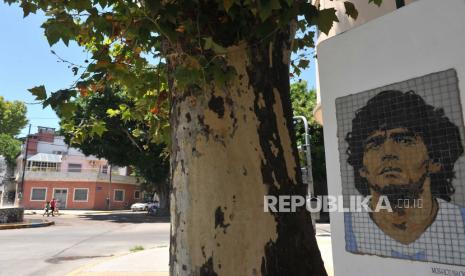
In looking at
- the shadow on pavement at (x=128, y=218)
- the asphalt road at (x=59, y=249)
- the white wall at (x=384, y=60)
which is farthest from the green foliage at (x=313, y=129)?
the white wall at (x=384, y=60)

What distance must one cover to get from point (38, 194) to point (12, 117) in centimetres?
1105

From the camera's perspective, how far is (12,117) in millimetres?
46594

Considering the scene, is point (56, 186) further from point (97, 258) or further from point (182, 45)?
point (182, 45)

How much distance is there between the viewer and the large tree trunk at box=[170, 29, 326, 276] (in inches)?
82.4

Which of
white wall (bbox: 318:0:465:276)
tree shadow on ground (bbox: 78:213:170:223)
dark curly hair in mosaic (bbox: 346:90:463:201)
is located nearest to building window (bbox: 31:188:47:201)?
tree shadow on ground (bbox: 78:213:170:223)

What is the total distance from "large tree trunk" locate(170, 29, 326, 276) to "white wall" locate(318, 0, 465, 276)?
2141 millimetres

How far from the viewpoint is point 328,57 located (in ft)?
16.0

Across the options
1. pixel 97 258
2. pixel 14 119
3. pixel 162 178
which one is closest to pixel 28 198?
pixel 14 119

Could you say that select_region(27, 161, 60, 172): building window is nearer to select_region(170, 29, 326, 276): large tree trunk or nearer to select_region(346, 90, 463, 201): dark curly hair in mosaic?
select_region(346, 90, 463, 201): dark curly hair in mosaic

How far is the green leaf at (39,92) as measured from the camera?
2367 millimetres

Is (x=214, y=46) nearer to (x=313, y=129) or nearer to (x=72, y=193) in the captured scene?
(x=313, y=129)

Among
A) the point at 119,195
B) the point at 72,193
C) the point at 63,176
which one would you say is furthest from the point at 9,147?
the point at 119,195

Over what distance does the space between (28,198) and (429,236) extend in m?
44.0

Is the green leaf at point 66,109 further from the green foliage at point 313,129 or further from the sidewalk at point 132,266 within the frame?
the green foliage at point 313,129
